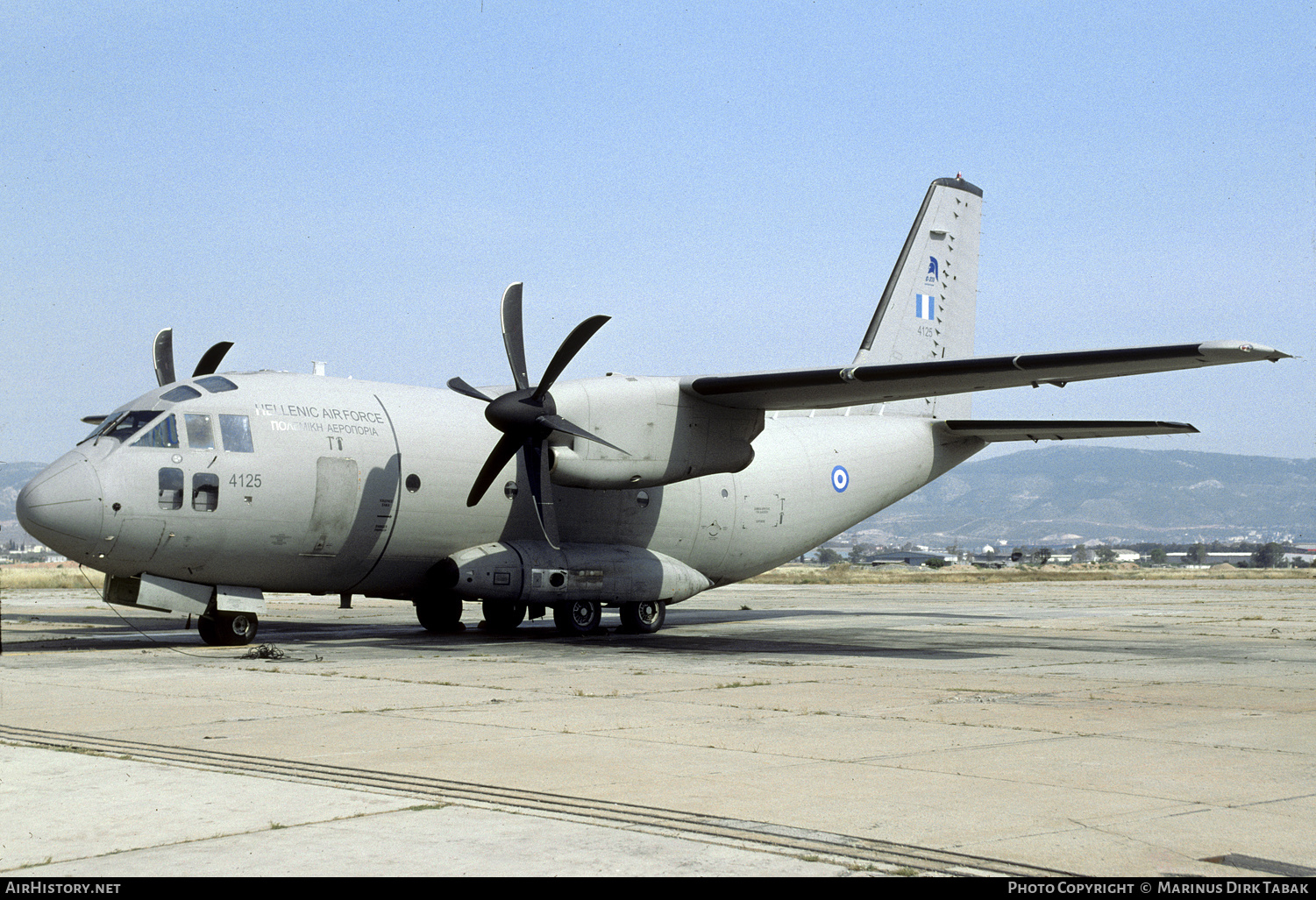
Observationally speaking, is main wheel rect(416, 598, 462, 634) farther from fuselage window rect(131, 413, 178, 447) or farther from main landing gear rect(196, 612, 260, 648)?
fuselage window rect(131, 413, 178, 447)

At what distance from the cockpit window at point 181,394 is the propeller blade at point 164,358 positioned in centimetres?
427

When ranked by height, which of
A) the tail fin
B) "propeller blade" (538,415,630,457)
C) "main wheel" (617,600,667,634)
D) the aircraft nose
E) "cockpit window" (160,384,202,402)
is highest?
the tail fin

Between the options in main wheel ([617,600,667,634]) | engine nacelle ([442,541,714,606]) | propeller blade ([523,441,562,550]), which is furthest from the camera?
main wheel ([617,600,667,634])

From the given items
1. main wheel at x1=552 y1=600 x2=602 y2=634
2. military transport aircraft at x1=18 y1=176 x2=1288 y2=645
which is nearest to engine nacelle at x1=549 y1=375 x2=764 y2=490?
military transport aircraft at x1=18 y1=176 x2=1288 y2=645

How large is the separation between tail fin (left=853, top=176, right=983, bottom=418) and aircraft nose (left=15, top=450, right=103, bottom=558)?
16.7 m

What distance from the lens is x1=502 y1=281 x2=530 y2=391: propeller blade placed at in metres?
21.2

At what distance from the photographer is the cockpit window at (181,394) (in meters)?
19.5

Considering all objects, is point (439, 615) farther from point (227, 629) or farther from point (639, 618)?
point (227, 629)

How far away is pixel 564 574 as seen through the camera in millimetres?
22219

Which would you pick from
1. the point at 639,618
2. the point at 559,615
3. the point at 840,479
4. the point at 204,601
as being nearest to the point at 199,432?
the point at 204,601

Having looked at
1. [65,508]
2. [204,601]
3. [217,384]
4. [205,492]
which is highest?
[217,384]

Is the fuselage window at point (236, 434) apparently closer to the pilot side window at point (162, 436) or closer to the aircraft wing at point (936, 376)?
the pilot side window at point (162, 436)

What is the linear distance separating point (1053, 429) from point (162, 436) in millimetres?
16825

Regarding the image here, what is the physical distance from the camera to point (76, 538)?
18031 mm
